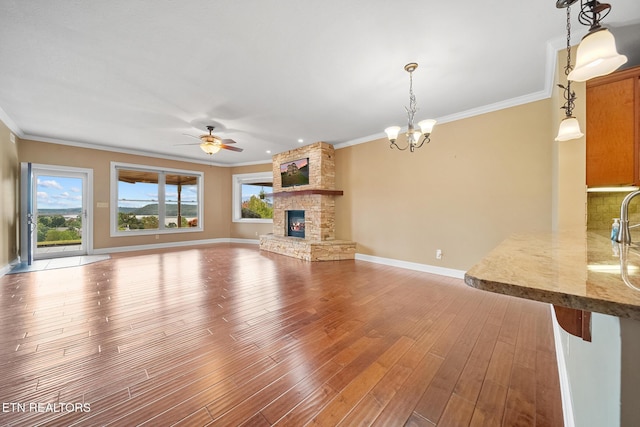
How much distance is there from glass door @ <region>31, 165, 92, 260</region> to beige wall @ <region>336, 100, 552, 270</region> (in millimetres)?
6660

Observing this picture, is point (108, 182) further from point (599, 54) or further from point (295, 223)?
point (599, 54)

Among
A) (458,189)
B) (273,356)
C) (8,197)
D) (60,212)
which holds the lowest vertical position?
(273,356)

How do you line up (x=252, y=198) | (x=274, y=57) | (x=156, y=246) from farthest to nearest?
(x=252, y=198)
(x=156, y=246)
(x=274, y=57)

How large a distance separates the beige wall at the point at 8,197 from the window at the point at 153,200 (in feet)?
5.09

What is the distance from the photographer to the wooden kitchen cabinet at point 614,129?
6.45 ft

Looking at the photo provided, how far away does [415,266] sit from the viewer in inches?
174

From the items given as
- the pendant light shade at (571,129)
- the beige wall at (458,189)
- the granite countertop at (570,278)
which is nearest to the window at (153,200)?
the beige wall at (458,189)

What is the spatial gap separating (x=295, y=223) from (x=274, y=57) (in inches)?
176

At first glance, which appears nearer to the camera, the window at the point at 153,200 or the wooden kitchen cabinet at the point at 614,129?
the wooden kitchen cabinet at the point at 614,129

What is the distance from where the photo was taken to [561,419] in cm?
130

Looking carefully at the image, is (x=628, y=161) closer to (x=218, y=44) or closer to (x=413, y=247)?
(x=413, y=247)

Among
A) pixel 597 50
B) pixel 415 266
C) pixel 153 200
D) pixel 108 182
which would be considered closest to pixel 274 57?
pixel 597 50

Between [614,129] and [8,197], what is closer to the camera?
[614,129]

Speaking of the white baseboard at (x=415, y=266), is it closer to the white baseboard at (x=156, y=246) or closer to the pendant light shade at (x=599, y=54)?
the pendant light shade at (x=599, y=54)
